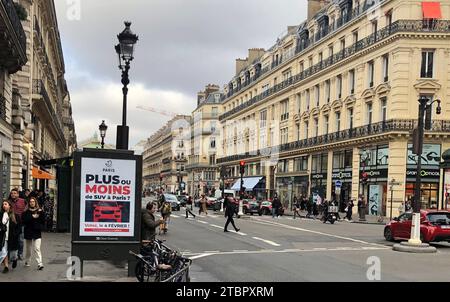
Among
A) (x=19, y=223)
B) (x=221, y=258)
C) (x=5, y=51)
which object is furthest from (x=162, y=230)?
(x=19, y=223)

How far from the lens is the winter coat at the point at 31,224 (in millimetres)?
11945

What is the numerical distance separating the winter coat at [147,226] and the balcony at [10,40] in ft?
27.8

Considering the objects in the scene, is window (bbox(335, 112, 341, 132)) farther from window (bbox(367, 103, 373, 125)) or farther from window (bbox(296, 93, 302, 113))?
window (bbox(296, 93, 302, 113))

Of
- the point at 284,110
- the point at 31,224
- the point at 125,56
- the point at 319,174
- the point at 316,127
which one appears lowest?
the point at 31,224

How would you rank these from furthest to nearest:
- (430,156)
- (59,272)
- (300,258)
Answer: (430,156), (300,258), (59,272)

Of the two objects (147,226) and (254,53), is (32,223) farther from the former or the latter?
(254,53)

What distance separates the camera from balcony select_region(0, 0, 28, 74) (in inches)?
671

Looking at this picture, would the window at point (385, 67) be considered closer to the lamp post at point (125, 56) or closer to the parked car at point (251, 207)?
the parked car at point (251, 207)

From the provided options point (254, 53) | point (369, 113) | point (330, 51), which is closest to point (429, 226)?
point (369, 113)

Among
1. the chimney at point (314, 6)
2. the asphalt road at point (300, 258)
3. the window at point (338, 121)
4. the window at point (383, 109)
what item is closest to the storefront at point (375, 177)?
the window at point (383, 109)

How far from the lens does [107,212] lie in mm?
10234

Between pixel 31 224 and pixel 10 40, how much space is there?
8999mm
